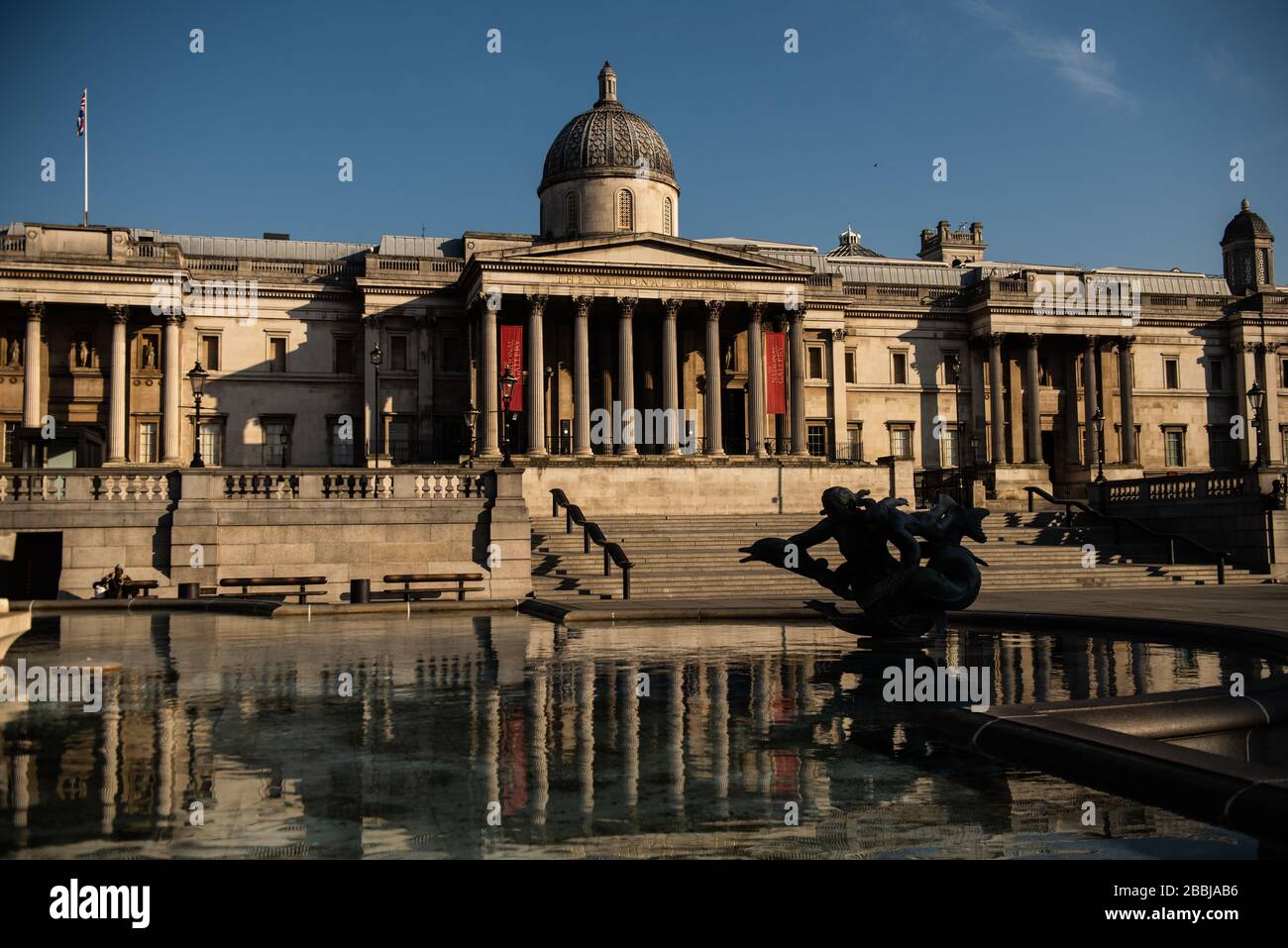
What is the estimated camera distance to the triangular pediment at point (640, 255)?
50.1 m

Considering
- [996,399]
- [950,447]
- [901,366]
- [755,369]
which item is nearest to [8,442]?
[755,369]

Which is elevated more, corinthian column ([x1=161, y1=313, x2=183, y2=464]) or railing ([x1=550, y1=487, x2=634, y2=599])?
corinthian column ([x1=161, y1=313, x2=183, y2=464])

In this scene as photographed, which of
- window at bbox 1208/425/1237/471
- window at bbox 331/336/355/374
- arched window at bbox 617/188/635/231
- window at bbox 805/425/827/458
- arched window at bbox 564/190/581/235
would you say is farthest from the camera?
window at bbox 1208/425/1237/471

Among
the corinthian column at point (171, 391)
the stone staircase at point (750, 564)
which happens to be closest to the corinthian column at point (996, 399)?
the stone staircase at point (750, 564)

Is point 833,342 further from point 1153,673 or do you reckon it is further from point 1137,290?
point 1153,673

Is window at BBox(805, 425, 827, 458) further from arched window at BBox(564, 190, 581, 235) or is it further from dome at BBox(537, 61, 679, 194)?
arched window at BBox(564, 190, 581, 235)

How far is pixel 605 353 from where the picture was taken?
56094mm

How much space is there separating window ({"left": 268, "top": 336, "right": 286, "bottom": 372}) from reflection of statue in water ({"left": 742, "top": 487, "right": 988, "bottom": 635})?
45721 millimetres

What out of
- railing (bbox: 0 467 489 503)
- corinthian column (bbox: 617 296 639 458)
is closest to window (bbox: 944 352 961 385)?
corinthian column (bbox: 617 296 639 458)

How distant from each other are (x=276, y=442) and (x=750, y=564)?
3188cm

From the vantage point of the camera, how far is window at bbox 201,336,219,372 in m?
55.4

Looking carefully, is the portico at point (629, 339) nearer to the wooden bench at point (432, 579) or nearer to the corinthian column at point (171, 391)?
the corinthian column at point (171, 391)

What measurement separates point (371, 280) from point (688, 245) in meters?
15.6

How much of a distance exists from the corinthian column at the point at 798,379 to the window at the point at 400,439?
18.8 m
